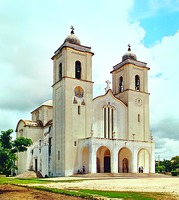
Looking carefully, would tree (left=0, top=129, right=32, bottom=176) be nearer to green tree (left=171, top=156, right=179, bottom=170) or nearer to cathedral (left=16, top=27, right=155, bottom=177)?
cathedral (left=16, top=27, right=155, bottom=177)

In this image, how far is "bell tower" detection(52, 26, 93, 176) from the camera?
1657 inches

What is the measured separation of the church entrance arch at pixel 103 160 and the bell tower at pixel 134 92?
431cm

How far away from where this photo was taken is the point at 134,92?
5006 centimetres

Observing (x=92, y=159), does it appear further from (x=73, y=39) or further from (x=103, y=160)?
(x=73, y=39)

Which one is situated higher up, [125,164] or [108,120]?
[108,120]

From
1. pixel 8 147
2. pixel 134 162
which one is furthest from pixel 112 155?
pixel 8 147

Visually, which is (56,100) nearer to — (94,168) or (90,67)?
(90,67)

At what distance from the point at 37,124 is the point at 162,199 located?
40.5m

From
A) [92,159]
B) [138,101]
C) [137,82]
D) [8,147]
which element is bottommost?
[92,159]

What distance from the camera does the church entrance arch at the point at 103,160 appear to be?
1785 inches

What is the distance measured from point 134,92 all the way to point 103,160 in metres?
11.3

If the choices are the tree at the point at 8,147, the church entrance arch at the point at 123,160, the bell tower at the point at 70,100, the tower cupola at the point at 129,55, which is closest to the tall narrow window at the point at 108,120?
the church entrance arch at the point at 123,160

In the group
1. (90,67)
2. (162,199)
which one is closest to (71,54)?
(90,67)

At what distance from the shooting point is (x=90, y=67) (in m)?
46.3
